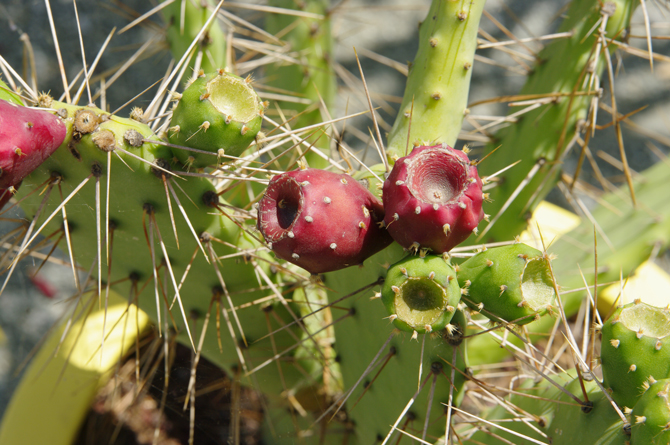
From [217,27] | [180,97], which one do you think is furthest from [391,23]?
[180,97]

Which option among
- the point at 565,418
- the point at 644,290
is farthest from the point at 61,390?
the point at 644,290

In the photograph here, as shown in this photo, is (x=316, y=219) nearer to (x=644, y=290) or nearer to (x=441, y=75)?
(x=441, y=75)

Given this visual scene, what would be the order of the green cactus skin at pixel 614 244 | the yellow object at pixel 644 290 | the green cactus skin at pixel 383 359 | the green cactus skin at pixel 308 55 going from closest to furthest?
the green cactus skin at pixel 383 359, the green cactus skin at pixel 614 244, the green cactus skin at pixel 308 55, the yellow object at pixel 644 290

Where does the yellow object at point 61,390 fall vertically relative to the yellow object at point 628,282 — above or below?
below

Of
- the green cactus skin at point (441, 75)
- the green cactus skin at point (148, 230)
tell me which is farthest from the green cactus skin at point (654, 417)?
the green cactus skin at point (148, 230)

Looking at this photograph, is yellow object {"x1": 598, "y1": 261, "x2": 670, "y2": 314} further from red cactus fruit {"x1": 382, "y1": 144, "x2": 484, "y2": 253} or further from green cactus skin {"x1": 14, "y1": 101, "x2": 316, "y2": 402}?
red cactus fruit {"x1": 382, "y1": 144, "x2": 484, "y2": 253}

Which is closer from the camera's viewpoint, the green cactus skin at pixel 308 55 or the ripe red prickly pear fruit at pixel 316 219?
the ripe red prickly pear fruit at pixel 316 219

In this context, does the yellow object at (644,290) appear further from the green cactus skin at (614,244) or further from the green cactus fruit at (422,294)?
the green cactus fruit at (422,294)
